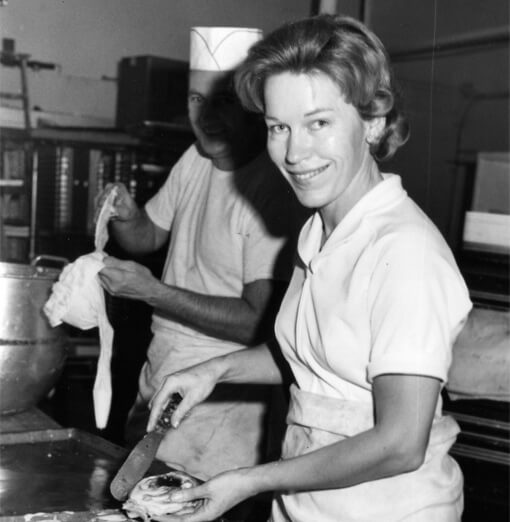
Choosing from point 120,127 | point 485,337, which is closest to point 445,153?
point 120,127

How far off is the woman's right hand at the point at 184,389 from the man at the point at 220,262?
59cm

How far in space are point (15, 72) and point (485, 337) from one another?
3.30 metres

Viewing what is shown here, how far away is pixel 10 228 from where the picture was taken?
4.42 m

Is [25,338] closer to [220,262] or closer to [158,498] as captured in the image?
[220,262]

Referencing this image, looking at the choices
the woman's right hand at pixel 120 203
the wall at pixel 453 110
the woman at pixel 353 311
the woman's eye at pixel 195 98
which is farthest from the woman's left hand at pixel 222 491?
the wall at pixel 453 110

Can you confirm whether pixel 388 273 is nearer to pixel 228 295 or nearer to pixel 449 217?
pixel 228 295

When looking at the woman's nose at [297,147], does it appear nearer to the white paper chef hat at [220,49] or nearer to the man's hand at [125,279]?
the man's hand at [125,279]

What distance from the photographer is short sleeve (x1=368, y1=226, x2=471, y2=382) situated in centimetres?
117

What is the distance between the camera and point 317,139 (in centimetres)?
133

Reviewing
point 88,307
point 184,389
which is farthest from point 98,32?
point 184,389

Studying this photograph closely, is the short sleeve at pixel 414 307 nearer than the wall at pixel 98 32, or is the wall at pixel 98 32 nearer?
the short sleeve at pixel 414 307

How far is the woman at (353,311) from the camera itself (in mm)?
1181

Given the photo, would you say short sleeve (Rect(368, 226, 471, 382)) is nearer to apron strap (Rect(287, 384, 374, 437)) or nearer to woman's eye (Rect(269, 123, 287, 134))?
apron strap (Rect(287, 384, 374, 437))

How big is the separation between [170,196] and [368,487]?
145cm
